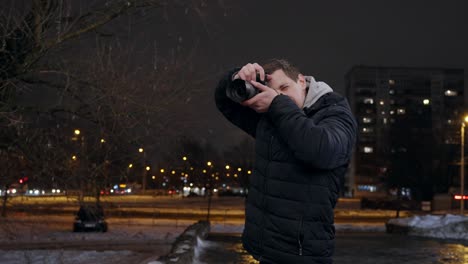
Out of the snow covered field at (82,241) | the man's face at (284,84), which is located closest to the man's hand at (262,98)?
the man's face at (284,84)

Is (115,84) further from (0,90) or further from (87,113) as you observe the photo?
(0,90)

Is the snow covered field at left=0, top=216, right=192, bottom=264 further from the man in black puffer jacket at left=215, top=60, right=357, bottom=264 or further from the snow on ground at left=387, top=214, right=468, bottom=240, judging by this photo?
the man in black puffer jacket at left=215, top=60, right=357, bottom=264

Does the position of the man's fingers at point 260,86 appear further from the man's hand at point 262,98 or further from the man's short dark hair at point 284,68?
the man's short dark hair at point 284,68

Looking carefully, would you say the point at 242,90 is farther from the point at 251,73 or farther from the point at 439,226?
the point at 439,226

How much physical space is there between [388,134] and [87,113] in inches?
2404

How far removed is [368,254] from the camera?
16.2 metres

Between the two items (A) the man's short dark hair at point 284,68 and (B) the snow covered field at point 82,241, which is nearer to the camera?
(A) the man's short dark hair at point 284,68

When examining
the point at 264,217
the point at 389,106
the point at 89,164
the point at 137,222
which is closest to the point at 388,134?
the point at 137,222

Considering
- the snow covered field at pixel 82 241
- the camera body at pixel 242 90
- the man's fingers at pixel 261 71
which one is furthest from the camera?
the snow covered field at pixel 82 241

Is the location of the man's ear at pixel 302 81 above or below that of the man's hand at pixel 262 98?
above

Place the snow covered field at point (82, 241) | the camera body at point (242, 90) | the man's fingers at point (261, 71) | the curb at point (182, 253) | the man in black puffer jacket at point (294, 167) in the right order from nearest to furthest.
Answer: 1. the man in black puffer jacket at point (294, 167)
2. the camera body at point (242, 90)
3. the man's fingers at point (261, 71)
4. the curb at point (182, 253)
5. the snow covered field at point (82, 241)

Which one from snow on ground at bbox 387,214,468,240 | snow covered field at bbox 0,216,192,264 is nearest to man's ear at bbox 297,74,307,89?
snow covered field at bbox 0,216,192,264

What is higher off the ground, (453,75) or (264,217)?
(453,75)

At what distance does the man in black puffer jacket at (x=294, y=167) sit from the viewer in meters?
2.58
